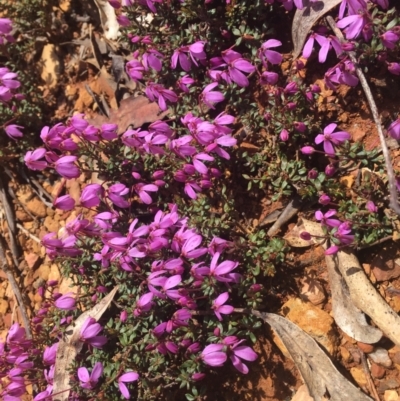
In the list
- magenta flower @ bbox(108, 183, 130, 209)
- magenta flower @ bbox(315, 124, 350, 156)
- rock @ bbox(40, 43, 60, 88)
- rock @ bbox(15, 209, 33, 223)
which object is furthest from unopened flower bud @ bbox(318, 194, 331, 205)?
rock @ bbox(40, 43, 60, 88)

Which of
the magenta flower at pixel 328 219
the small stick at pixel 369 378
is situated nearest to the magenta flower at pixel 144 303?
the magenta flower at pixel 328 219

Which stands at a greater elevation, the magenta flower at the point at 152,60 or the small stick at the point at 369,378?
the magenta flower at the point at 152,60

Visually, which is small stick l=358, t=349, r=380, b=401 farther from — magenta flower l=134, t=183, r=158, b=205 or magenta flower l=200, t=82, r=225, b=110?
magenta flower l=200, t=82, r=225, b=110

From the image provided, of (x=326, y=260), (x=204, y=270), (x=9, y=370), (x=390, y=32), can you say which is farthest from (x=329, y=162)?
(x=9, y=370)

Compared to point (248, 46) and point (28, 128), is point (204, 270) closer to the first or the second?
point (248, 46)

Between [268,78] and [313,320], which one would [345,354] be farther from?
[268,78]

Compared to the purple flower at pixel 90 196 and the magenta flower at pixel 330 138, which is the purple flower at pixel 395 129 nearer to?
the magenta flower at pixel 330 138
